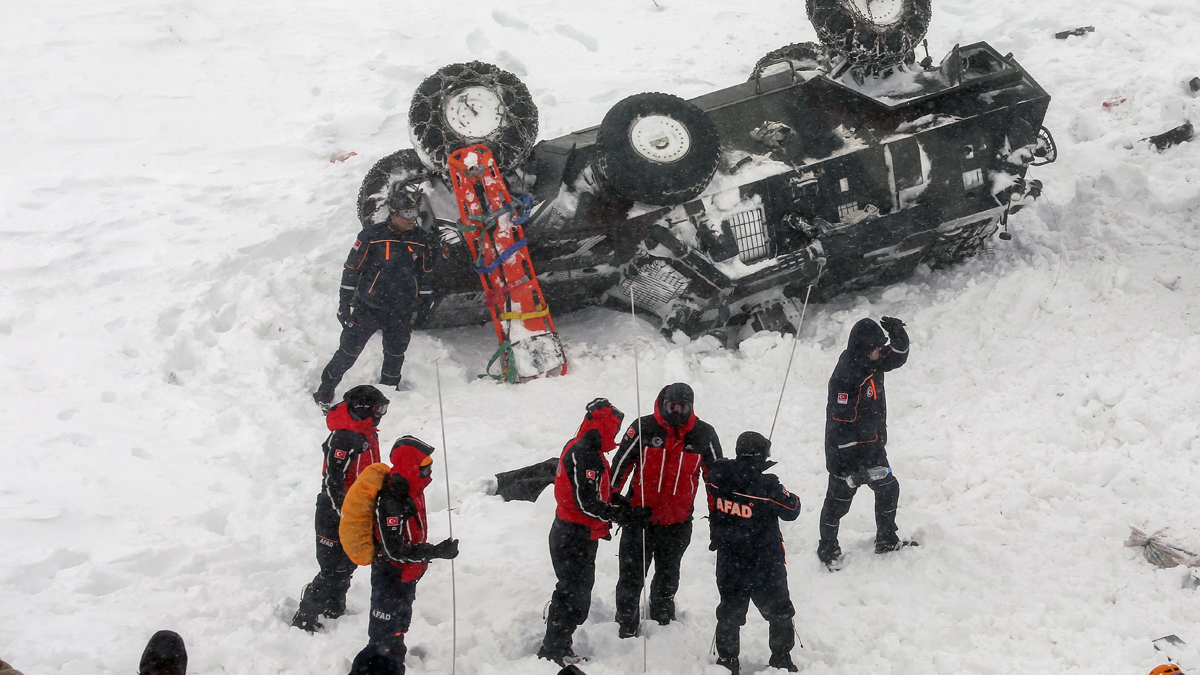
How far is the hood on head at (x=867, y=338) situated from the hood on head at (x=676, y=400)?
1.12 m

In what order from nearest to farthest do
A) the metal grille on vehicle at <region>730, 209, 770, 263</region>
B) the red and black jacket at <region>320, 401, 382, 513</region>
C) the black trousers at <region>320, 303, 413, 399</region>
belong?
the red and black jacket at <region>320, 401, 382, 513</region> < the black trousers at <region>320, 303, 413, 399</region> < the metal grille on vehicle at <region>730, 209, 770, 263</region>

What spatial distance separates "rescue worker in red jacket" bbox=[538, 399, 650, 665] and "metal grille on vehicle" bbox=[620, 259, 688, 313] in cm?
250

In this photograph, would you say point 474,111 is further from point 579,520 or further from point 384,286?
point 579,520

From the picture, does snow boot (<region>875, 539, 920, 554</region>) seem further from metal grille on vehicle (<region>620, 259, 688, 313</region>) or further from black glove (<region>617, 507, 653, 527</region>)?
metal grille on vehicle (<region>620, 259, 688, 313</region>)

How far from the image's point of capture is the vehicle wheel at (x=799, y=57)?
740 centimetres

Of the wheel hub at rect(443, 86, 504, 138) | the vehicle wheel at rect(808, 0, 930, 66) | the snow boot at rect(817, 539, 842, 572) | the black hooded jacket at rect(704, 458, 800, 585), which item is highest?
the vehicle wheel at rect(808, 0, 930, 66)

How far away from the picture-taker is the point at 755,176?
6.62 meters

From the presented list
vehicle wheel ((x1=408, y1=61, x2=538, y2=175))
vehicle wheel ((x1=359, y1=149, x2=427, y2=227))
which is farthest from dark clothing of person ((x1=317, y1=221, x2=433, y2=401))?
vehicle wheel ((x1=408, y1=61, x2=538, y2=175))

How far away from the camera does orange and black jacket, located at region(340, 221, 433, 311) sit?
231 inches

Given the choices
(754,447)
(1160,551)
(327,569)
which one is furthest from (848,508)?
(327,569)

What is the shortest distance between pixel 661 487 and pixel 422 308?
8.47 feet

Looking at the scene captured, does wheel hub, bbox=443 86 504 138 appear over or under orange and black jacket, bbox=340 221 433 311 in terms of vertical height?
over

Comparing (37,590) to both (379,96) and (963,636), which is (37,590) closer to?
(963,636)

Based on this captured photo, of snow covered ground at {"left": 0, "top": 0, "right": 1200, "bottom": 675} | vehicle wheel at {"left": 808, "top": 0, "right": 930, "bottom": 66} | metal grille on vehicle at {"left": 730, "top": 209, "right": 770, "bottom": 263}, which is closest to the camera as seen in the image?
snow covered ground at {"left": 0, "top": 0, "right": 1200, "bottom": 675}
